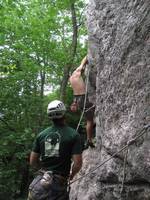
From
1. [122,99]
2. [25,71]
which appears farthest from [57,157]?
[25,71]

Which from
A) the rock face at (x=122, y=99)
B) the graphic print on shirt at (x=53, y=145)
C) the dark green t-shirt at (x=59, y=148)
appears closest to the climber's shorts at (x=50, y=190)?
the dark green t-shirt at (x=59, y=148)

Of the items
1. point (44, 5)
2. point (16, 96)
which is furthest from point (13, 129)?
point (44, 5)

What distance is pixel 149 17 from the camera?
6.04 metres

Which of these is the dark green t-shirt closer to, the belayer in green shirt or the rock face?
the belayer in green shirt

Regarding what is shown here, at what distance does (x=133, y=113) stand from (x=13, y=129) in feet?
34.5

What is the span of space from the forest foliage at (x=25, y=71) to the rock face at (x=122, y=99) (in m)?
6.90

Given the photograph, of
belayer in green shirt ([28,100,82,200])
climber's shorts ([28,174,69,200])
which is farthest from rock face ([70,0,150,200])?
climber's shorts ([28,174,69,200])

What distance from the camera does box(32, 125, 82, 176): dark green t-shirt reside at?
17.9 ft

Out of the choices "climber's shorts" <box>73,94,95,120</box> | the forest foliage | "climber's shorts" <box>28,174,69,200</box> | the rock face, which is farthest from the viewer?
the forest foliage

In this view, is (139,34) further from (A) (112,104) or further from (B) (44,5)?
(B) (44,5)

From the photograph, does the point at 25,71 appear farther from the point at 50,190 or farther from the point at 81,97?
the point at 50,190

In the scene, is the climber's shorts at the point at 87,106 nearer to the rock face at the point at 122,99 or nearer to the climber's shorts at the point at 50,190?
the rock face at the point at 122,99

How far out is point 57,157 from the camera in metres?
5.50

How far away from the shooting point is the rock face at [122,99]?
5941 mm
